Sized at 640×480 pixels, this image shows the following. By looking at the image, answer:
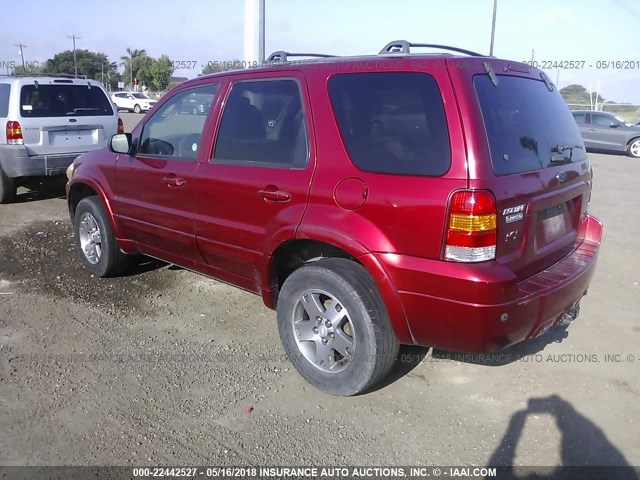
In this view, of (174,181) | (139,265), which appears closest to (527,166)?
(174,181)

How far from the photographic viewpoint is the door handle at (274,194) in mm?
3301

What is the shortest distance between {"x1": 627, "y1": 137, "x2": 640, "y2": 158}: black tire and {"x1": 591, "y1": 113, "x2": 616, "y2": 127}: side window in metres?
0.94

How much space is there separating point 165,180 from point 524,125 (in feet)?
8.38

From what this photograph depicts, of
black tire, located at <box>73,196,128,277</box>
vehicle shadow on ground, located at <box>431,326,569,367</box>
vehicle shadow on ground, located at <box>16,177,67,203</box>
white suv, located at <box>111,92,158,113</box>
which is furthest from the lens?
white suv, located at <box>111,92,158,113</box>

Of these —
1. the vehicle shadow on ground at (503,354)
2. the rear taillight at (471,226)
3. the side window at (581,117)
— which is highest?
the side window at (581,117)

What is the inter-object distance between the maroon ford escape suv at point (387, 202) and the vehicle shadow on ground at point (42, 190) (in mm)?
6043

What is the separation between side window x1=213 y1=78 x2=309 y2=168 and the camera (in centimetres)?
337

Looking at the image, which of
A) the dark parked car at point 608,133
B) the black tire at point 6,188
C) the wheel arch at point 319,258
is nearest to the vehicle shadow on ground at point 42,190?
the black tire at point 6,188

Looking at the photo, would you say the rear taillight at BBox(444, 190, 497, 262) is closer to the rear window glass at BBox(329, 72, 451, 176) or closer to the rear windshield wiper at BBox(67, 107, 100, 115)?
the rear window glass at BBox(329, 72, 451, 176)

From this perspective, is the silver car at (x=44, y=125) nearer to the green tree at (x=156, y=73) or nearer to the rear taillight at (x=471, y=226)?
the rear taillight at (x=471, y=226)

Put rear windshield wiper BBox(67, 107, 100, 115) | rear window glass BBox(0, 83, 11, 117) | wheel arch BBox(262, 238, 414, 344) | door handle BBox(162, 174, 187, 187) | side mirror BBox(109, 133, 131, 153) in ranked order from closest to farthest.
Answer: wheel arch BBox(262, 238, 414, 344) < door handle BBox(162, 174, 187, 187) < side mirror BBox(109, 133, 131, 153) < rear window glass BBox(0, 83, 11, 117) < rear windshield wiper BBox(67, 107, 100, 115)

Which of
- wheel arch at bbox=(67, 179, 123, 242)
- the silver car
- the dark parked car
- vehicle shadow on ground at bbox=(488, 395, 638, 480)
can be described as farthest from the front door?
the dark parked car

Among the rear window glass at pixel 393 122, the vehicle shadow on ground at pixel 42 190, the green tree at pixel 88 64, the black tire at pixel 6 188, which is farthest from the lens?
the green tree at pixel 88 64

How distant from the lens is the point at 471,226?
2.63 meters
